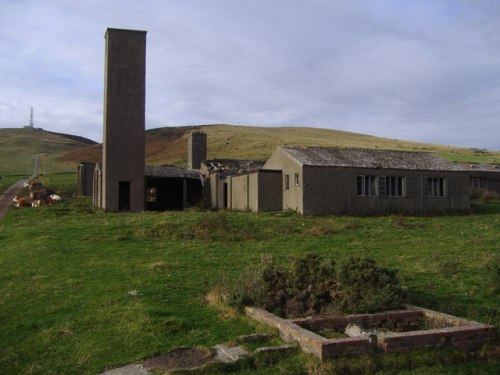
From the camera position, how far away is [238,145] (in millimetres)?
78875

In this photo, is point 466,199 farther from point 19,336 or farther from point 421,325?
point 19,336

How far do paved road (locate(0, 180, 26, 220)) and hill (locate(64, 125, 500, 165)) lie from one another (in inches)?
842

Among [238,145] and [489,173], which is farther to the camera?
[238,145]

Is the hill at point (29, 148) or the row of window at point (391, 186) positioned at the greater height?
the hill at point (29, 148)

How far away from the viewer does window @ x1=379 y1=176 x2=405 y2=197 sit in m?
32.1

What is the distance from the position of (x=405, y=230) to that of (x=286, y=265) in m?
10.4

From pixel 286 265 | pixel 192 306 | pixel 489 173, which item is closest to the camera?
pixel 192 306

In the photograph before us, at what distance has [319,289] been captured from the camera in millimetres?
10938

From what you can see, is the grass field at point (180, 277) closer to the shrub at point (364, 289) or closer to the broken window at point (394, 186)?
the shrub at point (364, 289)

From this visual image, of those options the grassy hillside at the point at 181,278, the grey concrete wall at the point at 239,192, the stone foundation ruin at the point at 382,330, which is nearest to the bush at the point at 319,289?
the stone foundation ruin at the point at 382,330

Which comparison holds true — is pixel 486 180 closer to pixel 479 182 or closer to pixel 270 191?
pixel 479 182

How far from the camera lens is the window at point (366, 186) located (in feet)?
103

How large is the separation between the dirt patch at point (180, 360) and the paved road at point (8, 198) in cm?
2660

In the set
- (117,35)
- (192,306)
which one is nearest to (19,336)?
(192,306)
